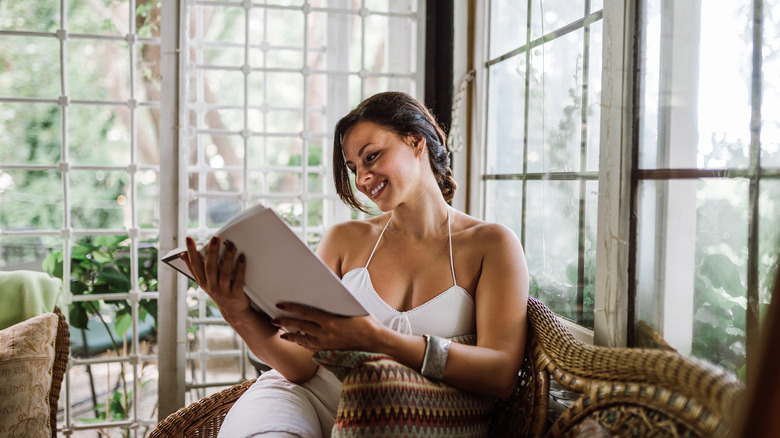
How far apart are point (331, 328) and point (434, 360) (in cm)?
24

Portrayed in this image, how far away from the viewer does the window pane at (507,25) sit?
193 centimetres

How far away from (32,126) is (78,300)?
3969mm

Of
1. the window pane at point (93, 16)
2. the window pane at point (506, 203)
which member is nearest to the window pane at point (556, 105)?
the window pane at point (506, 203)

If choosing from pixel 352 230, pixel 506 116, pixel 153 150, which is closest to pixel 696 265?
pixel 352 230

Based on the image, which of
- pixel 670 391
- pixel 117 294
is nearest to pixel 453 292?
pixel 670 391

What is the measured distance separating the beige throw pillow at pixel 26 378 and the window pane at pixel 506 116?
1.56m

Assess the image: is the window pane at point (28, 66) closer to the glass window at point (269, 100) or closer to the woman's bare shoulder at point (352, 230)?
the glass window at point (269, 100)

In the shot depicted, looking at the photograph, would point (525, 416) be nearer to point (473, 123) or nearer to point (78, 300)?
point (473, 123)

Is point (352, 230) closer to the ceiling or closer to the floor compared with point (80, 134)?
closer to the floor

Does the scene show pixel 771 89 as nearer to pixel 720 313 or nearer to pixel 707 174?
pixel 707 174

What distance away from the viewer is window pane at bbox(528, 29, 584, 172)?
1.59m

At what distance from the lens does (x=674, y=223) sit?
1.20 m

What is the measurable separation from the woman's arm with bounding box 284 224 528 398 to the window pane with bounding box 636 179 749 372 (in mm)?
286

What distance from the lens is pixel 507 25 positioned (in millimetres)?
2039
